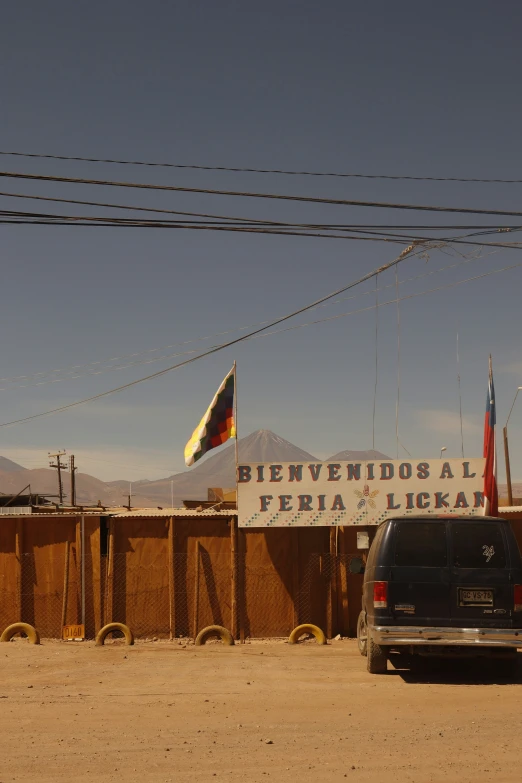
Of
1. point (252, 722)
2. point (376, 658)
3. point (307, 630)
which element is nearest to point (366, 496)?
point (307, 630)

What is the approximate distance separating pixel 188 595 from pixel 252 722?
27.1ft

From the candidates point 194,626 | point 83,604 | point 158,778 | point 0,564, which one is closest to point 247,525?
point 194,626

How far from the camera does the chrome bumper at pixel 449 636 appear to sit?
422 inches

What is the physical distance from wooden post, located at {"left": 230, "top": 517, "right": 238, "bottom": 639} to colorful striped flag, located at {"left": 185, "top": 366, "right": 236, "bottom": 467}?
230cm

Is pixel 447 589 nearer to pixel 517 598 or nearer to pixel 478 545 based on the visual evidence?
pixel 478 545

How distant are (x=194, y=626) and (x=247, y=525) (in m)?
2.29

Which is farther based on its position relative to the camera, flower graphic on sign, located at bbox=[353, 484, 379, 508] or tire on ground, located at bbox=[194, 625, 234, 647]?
flower graphic on sign, located at bbox=[353, 484, 379, 508]

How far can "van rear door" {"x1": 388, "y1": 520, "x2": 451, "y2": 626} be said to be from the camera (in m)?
11.0

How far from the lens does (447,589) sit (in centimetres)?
1099

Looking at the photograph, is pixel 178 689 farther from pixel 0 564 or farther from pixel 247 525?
pixel 0 564

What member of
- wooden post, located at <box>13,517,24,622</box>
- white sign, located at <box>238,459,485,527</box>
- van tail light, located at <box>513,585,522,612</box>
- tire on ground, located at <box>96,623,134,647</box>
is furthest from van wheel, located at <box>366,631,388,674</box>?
wooden post, located at <box>13,517,24,622</box>

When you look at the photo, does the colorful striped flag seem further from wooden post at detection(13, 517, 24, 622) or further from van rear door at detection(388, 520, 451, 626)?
van rear door at detection(388, 520, 451, 626)

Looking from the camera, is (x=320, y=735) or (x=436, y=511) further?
(x=436, y=511)

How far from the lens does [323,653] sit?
14.6 meters
